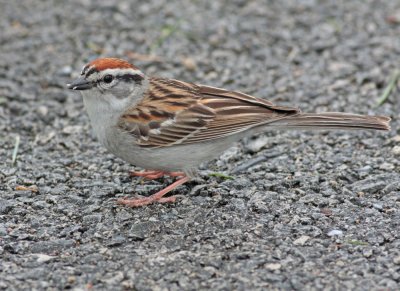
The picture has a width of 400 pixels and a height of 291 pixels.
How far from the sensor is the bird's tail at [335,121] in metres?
6.27

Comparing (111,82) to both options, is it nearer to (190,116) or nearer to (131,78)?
(131,78)

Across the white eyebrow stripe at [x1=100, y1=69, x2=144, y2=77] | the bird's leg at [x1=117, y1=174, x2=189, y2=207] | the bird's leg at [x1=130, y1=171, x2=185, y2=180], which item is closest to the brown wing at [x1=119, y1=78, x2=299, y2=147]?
the white eyebrow stripe at [x1=100, y1=69, x2=144, y2=77]

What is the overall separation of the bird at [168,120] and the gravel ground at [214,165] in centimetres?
41

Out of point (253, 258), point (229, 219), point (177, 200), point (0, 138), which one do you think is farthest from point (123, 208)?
point (0, 138)

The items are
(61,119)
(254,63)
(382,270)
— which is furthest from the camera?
(254,63)

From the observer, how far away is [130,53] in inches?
381

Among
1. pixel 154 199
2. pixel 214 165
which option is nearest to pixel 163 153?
pixel 154 199

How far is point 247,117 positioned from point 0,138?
2751 millimetres

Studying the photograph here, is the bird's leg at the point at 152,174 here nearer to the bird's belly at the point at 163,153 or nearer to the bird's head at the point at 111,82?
the bird's belly at the point at 163,153

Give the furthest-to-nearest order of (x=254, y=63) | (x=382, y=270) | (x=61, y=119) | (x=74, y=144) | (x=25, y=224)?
(x=254, y=63)
(x=61, y=119)
(x=74, y=144)
(x=25, y=224)
(x=382, y=270)

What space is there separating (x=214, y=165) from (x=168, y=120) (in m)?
1.00

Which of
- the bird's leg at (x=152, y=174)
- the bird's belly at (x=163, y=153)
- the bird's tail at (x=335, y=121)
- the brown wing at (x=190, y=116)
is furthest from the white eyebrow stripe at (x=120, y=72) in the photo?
the bird's tail at (x=335, y=121)

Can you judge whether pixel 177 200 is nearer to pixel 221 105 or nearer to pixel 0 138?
pixel 221 105

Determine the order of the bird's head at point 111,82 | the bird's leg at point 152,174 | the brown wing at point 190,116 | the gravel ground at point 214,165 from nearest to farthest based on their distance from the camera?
the gravel ground at point 214,165 < the bird's head at point 111,82 < the brown wing at point 190,116 < the bird's leg at point 152,174
